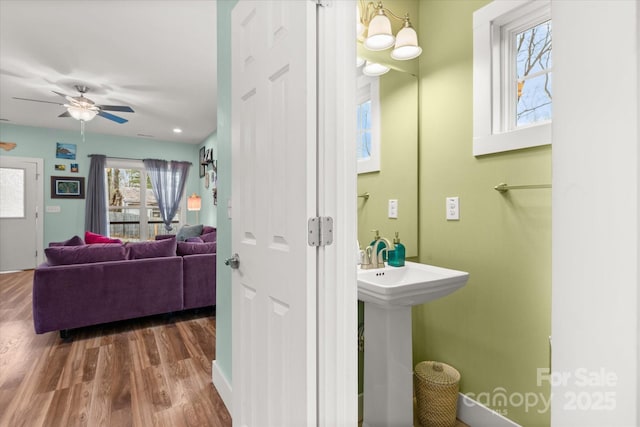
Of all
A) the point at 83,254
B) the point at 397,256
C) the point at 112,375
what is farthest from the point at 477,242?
the point at 83,254

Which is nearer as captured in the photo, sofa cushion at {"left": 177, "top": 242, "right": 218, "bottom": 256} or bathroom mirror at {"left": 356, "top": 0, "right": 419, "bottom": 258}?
bathroom mirror at {"left": 356, "top": 0, "right": 419, "bottom": 258}

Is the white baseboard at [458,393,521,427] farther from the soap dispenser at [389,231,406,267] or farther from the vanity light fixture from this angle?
the vanity light fixture

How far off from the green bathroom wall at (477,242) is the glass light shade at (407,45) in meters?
0.18

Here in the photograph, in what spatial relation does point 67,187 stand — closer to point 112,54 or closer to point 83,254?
point 112,54

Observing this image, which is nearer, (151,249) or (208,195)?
(151,249)

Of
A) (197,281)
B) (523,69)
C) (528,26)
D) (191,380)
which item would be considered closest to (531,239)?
(523,69)

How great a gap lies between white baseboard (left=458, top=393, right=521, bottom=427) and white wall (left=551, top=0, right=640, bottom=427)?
141 cm

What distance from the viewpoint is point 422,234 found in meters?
2.01

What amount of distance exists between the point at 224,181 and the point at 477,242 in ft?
4.76

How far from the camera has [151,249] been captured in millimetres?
3244

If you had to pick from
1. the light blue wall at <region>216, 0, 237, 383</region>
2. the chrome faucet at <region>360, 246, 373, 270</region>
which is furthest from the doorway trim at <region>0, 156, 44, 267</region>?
the chrome faucet at <region>360, 246, 373, 270</region>

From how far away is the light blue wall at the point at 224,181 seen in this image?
185 cm

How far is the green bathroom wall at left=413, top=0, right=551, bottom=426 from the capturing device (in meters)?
1.48

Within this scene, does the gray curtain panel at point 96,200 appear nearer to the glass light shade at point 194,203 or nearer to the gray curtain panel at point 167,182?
the gray curtain panel at point 167,182
